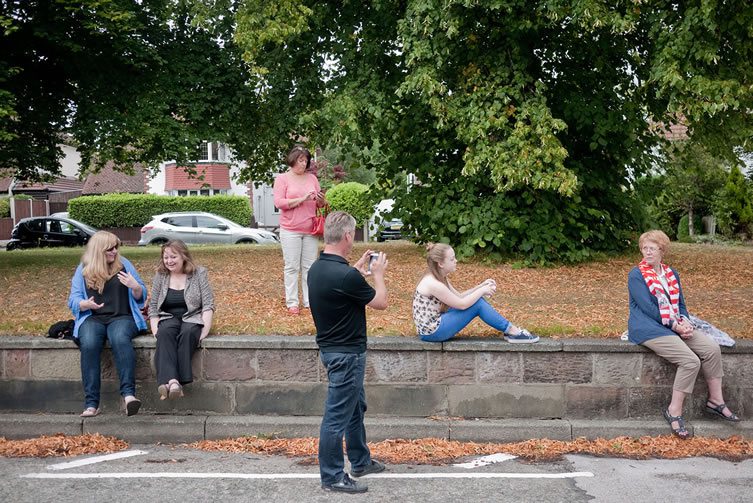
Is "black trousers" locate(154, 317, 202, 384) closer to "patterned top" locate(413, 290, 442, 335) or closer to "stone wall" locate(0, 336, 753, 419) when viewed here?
"stone wall" locate(0, 336, 753, 419)

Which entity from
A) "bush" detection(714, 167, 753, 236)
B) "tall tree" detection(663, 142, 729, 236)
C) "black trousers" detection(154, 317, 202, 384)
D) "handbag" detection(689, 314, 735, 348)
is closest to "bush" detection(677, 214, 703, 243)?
"tall tree" detection(663, 142, 729, 236)

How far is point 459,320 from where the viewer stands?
7535mm

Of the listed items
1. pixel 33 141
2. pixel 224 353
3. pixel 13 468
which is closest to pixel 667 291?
pixel 224 353

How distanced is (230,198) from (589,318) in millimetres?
37367

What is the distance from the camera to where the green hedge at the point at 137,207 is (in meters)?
43.6

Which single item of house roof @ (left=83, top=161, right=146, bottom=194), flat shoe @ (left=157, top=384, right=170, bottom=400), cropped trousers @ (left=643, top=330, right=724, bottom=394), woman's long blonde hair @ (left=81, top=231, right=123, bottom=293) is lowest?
flat shoe @ (left=157, top=384, right=170, bottom=400)

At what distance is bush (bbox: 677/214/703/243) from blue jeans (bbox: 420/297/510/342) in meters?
21.1

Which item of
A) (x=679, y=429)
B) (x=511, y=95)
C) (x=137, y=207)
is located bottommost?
(x=679, y=429)

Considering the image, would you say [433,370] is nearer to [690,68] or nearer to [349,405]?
[349,405]

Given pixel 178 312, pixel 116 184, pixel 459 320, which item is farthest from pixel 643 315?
pixel 116 184

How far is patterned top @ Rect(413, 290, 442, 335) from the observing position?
297 inches

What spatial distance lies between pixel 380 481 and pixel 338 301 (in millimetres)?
1420

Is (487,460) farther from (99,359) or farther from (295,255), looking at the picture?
(99,359)

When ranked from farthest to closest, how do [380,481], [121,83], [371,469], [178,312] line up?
[121,83], [178,312], [371,469], [380,481]
